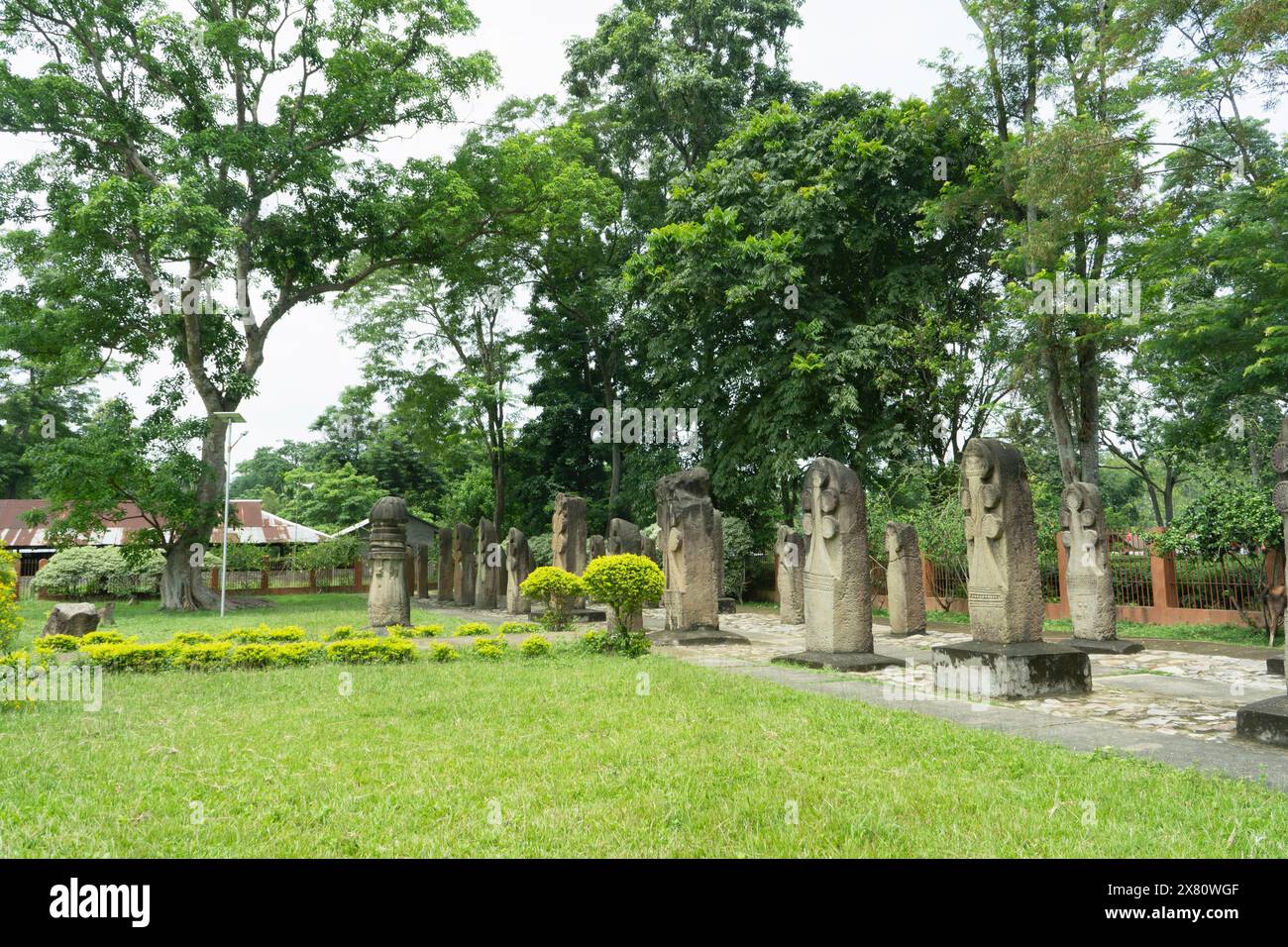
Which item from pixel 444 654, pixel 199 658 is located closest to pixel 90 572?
pixel 199 658

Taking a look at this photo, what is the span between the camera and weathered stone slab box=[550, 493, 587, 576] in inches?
641

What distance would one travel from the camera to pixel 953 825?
3.68m

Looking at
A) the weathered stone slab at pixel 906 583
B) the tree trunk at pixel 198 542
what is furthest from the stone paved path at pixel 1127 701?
the tree trunk at pixel 198 542

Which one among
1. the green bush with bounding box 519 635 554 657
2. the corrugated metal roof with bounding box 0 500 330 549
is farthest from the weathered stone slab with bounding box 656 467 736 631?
the corrugated metal roof with bounding box 0 500 330 549

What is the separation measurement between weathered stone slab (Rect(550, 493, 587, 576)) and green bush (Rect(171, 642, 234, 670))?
7454 millimetres

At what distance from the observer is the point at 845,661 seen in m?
8.95

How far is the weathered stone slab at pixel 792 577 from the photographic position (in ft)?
53.1

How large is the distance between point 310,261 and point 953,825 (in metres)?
21.9

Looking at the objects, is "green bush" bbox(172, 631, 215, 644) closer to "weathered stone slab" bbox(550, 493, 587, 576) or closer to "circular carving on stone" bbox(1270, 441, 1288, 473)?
"weathered stone slab" bbox(550, 493, 587, 576)

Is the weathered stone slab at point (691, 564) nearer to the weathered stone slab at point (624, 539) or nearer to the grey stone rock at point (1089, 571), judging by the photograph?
the weathered stone slab at point (624, 539)

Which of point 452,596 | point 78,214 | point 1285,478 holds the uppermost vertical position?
point 78,214

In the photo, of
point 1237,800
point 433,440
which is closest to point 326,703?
point 1237,800

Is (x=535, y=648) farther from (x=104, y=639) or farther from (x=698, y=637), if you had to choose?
(x=104, y=639)

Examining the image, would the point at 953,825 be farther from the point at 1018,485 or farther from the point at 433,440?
the point at 433,440
